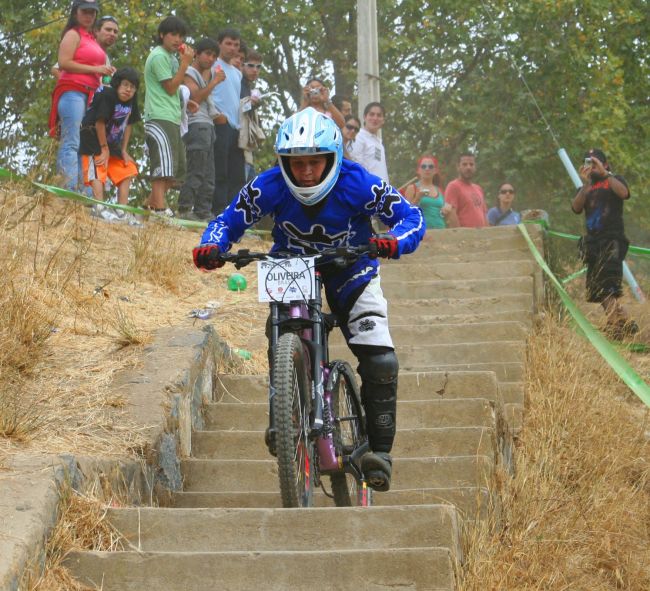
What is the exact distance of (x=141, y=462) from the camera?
5.65m

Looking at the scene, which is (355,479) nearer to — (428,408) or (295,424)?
(295,424)

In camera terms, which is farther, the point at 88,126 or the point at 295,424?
the point at 88,126

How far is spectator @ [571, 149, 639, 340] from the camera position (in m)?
10.9

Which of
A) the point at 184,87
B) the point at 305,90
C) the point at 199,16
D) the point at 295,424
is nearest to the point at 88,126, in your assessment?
the point at 184,87

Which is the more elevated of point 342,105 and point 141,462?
point 342,105

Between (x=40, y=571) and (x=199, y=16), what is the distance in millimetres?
18372

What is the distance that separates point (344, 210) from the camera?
18.2 ft

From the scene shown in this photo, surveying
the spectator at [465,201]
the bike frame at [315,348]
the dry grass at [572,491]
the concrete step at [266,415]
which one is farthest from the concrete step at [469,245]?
the bike frame at [315,348]

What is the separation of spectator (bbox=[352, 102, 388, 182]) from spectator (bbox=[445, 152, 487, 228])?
3.62 ft

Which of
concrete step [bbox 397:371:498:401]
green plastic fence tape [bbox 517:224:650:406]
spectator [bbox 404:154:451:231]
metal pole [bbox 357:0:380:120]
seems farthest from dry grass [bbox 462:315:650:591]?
metal pole [bbox 357:0:380:120]

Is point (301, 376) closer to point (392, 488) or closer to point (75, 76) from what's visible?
point (392, 488)

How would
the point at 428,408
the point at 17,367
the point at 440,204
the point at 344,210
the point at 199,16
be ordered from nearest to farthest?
the point at 344,210 → the point at 17,367 → the point at 428,408 → the point at 440,204 → the point at 199,16

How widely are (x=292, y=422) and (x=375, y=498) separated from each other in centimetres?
112

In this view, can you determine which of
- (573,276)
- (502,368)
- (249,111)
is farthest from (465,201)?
(502,368)
